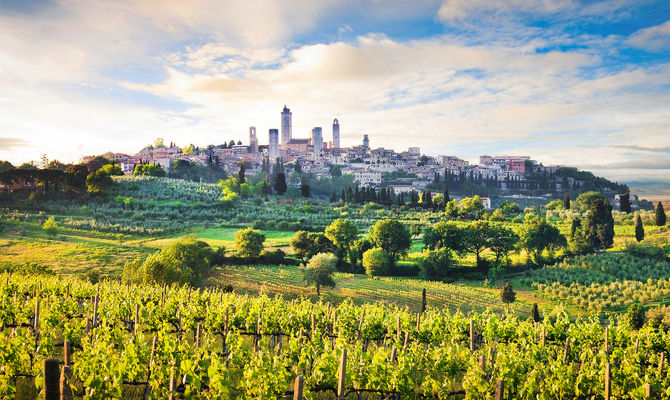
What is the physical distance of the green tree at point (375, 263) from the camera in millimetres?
25906

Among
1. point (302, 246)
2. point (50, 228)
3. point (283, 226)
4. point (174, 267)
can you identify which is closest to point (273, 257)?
point (302, 246)

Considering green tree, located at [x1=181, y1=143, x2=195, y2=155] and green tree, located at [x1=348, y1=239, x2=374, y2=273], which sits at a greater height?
green tree, located at [x1=181, y1=143, x2=195, y2=155]

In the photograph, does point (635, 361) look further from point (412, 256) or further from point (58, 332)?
point (412, 256)

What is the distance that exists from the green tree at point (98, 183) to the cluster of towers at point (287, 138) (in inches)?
2681

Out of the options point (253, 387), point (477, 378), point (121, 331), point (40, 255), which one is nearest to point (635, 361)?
point (477, 378)

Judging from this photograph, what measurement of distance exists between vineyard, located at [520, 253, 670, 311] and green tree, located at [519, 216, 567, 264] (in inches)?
79.5

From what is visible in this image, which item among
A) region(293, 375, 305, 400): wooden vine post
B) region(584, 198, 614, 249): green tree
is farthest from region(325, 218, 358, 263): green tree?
region(293, 375, 305, 400): wooden vine post

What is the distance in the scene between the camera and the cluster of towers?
363 ft

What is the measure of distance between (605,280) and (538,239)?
19.6 ft

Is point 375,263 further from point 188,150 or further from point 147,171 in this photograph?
point 188,150

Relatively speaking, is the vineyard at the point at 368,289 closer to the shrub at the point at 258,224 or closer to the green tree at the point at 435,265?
the green tree at the point at 435,265

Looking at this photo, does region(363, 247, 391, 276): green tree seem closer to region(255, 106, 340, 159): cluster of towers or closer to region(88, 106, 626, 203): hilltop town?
region(88, 106, 626, 203): hilltop town

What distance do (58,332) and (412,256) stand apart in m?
25.1

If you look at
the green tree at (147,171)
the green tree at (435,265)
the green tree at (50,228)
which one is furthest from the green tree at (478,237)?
the green tree at (147,171)
